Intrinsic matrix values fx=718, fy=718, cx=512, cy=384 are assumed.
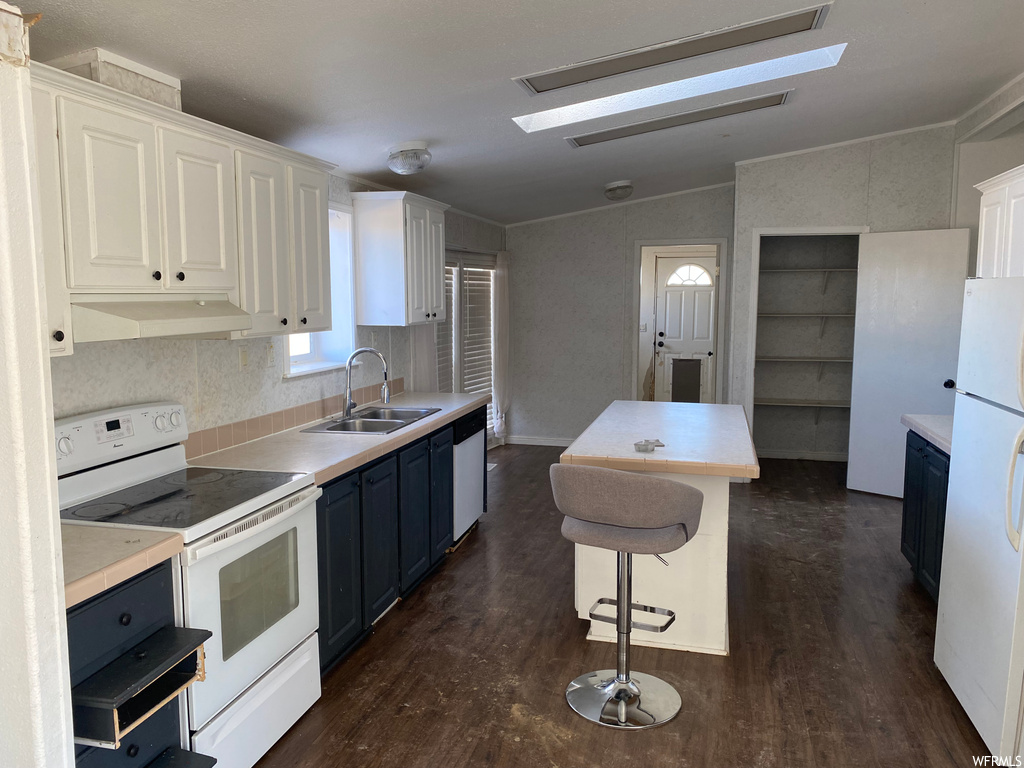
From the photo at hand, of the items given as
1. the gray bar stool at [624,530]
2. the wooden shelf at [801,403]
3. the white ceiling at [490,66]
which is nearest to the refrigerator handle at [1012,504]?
the gray bar stool at [624,530]

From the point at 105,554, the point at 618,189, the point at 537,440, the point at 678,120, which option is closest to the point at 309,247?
the point at 105,554

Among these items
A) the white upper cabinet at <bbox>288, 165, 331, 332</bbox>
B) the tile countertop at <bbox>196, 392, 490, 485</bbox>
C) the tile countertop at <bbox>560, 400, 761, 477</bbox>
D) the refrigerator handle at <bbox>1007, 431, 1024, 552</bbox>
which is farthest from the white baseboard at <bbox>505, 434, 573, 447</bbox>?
the refrigerator handle at <bbox>1007, 431, 1024, 552</bbox>

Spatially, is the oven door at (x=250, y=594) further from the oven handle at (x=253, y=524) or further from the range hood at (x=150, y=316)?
the range hood at (x=150, y=316)

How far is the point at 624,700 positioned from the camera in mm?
2668

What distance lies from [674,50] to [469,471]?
2.60 meters

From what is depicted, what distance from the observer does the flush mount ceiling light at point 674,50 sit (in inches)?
116

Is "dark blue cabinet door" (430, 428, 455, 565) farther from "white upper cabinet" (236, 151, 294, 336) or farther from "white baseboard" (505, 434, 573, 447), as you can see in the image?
"white baseboard" (505, 434, 573, 447)

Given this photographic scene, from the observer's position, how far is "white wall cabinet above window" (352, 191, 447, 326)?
13.6ft

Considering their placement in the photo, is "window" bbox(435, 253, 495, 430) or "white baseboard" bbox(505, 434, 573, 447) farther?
"white baseboard" bbox(505, 434, 573, 447)

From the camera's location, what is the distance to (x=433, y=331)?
203 inches

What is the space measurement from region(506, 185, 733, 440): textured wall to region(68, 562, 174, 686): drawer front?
5.68 m

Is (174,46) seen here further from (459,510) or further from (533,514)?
(533,514)

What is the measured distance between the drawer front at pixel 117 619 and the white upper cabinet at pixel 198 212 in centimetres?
96

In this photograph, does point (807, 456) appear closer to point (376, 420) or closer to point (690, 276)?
point (690, 276)
